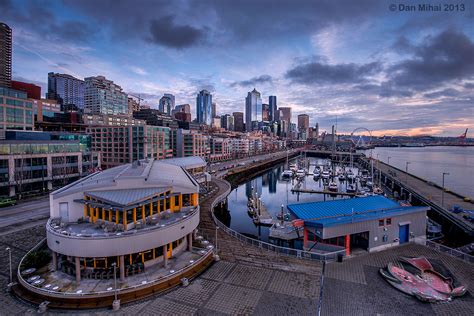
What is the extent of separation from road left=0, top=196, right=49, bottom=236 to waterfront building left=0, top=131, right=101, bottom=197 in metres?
8.04

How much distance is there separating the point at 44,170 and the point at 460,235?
83.7 meters

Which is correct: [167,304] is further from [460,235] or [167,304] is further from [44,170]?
[44,170]

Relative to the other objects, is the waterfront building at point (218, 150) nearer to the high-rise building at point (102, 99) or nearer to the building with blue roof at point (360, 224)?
the high-rise building at point (102, 99)

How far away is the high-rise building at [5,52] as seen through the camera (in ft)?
584

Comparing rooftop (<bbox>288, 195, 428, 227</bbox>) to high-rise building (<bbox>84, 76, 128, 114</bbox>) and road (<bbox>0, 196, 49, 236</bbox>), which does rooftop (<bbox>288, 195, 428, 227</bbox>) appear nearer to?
road (<bbox>0, 196, 49, 236</bbox>)

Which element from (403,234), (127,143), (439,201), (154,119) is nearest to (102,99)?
(154,119)

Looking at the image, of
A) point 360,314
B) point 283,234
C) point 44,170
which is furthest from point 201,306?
point 44,170

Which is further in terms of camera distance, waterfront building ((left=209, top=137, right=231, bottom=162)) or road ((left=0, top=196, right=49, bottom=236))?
waterfront building ((left=209, top=137, right=231, bottom=162))

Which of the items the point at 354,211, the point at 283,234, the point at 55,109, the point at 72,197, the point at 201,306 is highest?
the point at 55,109

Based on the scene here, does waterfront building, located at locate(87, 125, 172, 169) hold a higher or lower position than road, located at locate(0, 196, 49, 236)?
higher

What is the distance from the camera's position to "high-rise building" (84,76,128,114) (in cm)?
18150

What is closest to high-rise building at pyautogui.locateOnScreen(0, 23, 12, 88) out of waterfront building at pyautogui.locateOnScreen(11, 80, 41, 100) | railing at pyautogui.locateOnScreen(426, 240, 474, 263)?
waterfront building at pyautogui.locateOnScreen(11, 80, 41, 100)

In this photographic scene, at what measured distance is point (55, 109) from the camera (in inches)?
5384

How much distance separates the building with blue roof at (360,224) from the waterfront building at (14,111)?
253ft
